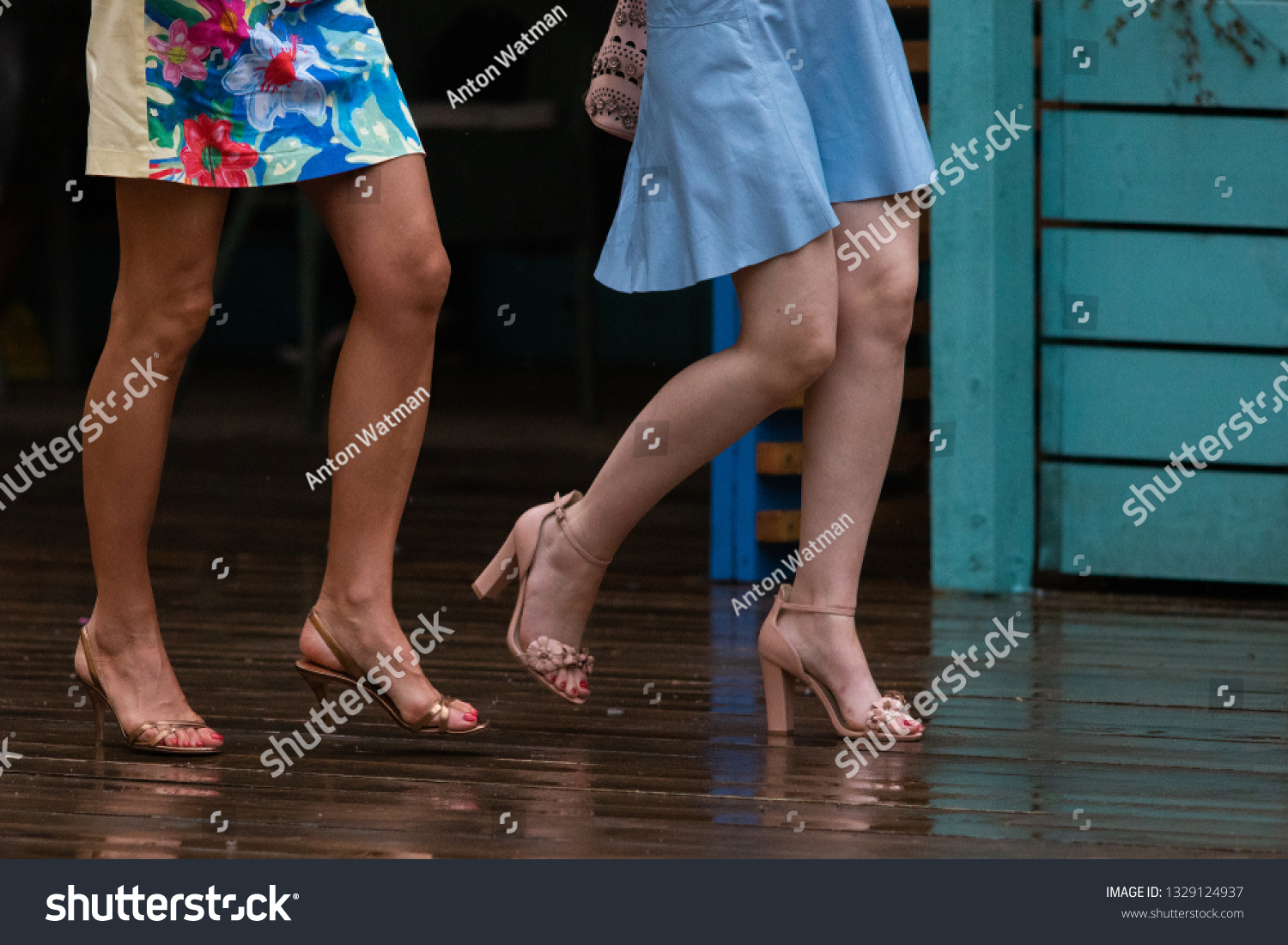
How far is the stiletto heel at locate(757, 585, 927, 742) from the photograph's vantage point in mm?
2141

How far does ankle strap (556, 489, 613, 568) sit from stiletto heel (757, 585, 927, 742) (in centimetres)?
21

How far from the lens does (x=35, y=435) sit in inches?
202

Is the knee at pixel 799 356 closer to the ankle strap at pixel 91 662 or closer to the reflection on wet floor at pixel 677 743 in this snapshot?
the reflection on wet floor at pixel 677 743

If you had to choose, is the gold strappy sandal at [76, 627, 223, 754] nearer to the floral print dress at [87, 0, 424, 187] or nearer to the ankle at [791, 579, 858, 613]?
the floral print dress at [87, 0, 424, 187]

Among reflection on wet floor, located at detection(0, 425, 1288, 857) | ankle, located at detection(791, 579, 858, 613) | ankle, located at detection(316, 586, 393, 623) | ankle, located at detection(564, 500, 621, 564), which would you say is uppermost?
ankle, located at detection(564, 500, 621, 564)

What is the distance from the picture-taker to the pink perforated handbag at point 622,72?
7.29 ft

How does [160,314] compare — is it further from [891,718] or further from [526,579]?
[891,718]

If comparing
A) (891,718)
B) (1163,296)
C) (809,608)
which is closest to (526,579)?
(809,608)

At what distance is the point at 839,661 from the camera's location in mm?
2148

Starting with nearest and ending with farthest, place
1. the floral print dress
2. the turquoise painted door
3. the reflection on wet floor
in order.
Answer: the reflection on wet floor < the floral print dress < the turquoise painted door

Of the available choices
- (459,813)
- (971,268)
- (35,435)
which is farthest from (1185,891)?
(35,435)

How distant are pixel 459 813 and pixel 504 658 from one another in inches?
37.2

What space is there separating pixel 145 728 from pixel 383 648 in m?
0.28

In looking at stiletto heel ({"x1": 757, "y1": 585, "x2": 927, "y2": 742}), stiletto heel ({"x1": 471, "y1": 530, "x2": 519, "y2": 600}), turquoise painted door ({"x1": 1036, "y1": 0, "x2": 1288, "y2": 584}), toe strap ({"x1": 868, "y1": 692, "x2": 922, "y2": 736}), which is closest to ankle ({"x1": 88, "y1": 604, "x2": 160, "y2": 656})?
stiletto heel ({"x1": 471, "y1": 530, "x2": 519, "y2": 600})
